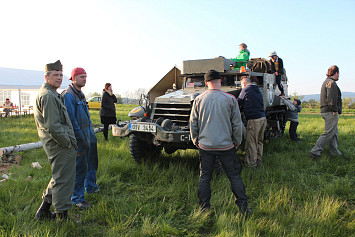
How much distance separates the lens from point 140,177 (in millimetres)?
4582

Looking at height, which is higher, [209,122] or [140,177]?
[209,122]

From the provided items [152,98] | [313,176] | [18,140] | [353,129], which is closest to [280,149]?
[313,176]

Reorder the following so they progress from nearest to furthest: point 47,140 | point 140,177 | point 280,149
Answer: point 47,140 < point 140,177 < point 280,149

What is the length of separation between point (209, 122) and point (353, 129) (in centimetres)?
925

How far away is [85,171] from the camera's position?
3.64m

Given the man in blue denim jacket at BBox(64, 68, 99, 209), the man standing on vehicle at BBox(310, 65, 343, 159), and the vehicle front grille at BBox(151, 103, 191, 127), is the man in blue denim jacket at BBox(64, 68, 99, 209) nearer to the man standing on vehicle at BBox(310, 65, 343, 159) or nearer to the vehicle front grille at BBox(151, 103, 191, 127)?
the vehicle front grille at BBox(151, 103, 191, 127)

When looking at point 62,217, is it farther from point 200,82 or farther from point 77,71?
point 200,82

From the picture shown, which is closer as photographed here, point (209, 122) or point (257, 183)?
point (209, 122)

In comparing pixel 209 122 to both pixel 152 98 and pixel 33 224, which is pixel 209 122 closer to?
pixel 33 224

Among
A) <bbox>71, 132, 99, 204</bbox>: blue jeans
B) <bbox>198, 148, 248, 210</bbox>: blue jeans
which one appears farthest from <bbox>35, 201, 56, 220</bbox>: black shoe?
<bbox>198, 148, 248, 210</bbox>: blue jeans

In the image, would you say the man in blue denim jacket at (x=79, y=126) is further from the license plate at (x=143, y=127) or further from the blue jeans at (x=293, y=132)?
the blue jeans at (x=293, y=132)

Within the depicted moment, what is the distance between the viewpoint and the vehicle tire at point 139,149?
533 cm

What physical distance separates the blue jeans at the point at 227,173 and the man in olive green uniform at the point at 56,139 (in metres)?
1.57

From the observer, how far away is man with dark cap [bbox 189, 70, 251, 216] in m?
3.23
